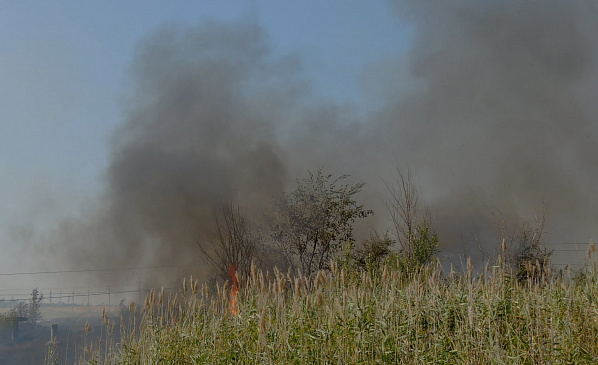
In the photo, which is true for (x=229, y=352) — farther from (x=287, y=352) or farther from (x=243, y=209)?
(x=243, y=209)

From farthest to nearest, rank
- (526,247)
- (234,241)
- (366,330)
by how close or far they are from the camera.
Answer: (234,241), (526,247), (366,330)

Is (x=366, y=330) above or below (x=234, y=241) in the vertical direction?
below

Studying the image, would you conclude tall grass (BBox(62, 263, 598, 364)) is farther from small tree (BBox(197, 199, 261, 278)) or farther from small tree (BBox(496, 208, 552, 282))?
small tree (BBox(197, 199, 261, 278))

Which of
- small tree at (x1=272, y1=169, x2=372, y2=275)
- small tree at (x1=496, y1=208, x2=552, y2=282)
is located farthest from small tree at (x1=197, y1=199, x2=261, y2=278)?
small tree at (x1=496, y1=208, x2=552, y2=282)

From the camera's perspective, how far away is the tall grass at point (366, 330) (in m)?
3.73

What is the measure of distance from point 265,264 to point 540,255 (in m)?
6.38

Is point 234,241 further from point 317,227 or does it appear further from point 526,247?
point 526,247

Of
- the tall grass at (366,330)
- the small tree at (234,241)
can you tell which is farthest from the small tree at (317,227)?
the tall grass at (366,330)

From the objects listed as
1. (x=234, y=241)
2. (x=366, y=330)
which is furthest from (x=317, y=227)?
(x=366, y=330)

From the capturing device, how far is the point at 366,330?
4.02 meters

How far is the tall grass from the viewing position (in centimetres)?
373

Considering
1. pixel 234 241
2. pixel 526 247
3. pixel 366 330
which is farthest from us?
pixel 234 241

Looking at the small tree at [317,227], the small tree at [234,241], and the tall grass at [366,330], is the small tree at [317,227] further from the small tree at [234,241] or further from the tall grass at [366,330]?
the tall grass at [366,330]

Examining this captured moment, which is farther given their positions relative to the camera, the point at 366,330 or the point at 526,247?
the point at 526,247
